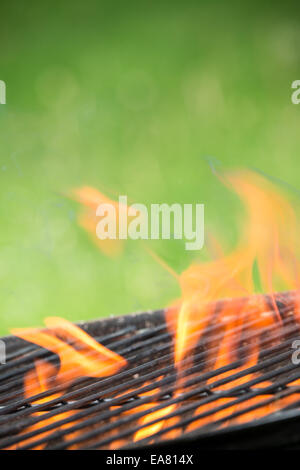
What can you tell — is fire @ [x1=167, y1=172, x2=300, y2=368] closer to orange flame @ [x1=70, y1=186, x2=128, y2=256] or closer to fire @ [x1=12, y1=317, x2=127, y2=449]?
fire @ [x1=12, y1=317, x2=127, y2=449]

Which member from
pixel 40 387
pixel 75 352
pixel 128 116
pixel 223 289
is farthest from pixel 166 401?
pixel 128 116

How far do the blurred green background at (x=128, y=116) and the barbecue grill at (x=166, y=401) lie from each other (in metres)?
2.12

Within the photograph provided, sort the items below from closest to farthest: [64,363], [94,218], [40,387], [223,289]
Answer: [40,387] < [64,363] < [223,289] < [94,218]

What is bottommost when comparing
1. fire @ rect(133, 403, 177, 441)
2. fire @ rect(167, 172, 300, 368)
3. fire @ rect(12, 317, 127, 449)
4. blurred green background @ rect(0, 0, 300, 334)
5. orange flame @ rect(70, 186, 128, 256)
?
fire @ rect(133, 403, 177, 441)

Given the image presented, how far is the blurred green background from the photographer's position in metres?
3.18

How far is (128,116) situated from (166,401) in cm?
260

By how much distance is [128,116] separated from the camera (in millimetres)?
3211

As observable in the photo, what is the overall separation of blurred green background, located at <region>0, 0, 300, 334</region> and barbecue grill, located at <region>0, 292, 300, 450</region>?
212 cm

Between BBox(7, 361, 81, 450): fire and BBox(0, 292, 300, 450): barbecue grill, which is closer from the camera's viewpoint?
BBox(0, 292, 300, 450): barbecue grill

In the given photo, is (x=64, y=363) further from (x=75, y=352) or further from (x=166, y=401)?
(x=166, y=401)

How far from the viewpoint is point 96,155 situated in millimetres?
3209

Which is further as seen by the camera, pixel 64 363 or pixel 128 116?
pixel 128 116

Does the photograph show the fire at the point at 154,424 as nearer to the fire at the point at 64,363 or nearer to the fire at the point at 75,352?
the fire at the point at 64,363

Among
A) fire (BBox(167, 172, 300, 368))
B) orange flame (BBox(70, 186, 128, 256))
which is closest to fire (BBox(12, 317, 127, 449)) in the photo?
fire (BBox(167, 172, 300, 368))
